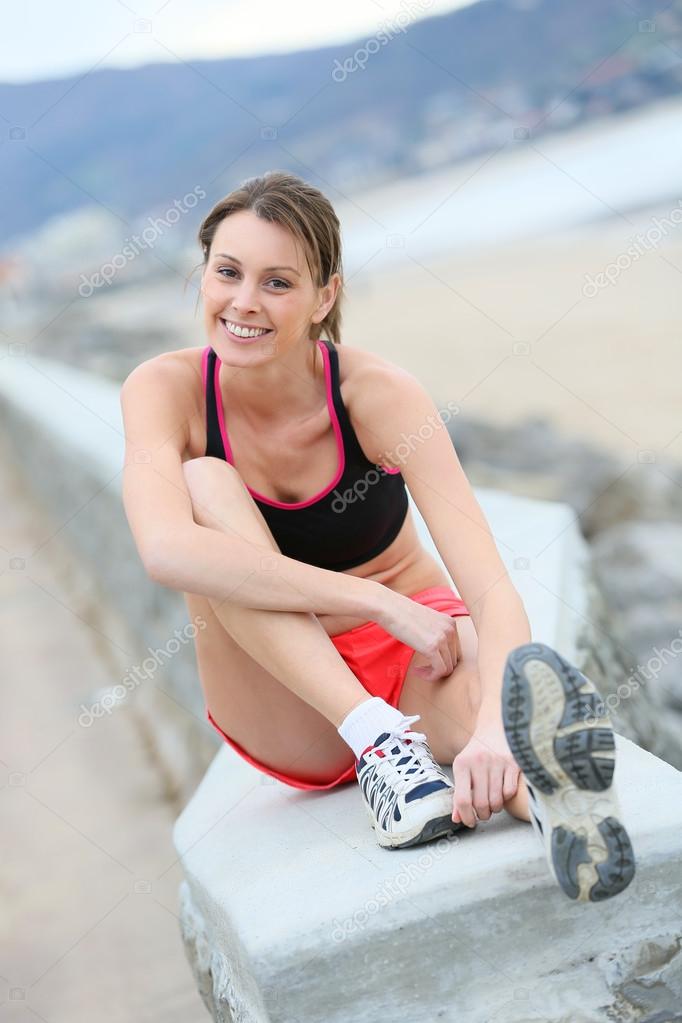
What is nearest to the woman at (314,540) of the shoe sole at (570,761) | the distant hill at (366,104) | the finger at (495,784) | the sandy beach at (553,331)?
the finger at (495,784)

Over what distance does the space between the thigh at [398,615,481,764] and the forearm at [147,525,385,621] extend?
0.65 ft

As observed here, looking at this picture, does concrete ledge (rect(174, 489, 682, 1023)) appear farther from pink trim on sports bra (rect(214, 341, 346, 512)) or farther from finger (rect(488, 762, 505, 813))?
pink trim on sports bra (rect(214, 341, 346, 512))

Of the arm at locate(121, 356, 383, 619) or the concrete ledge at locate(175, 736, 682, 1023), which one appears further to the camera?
the arm at locate(121, 356, 383, 619)

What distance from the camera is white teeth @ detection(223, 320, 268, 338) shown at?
1.66 m

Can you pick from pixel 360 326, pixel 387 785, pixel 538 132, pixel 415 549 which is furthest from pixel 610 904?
pixel 538 132

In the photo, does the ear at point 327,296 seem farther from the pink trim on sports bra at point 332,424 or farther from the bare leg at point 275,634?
the bare leg at point 275,634

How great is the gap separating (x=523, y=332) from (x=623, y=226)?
11.9 ft

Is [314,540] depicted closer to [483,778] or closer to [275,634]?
[275,634]

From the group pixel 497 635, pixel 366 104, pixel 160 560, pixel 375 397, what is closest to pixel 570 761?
pixel 497 635

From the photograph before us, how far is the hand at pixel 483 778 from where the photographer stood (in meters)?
1.39

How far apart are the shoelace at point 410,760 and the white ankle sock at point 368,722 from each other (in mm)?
13

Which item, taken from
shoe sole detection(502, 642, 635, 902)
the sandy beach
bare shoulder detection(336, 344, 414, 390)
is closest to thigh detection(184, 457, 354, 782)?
bare shoulder detection(336, 344, 414, 390)

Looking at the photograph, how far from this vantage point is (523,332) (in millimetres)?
10539

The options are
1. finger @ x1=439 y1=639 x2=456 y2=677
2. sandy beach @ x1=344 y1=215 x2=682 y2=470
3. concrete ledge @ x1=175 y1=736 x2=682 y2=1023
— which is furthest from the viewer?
sandy beach @ x1=344 y1=215 x2=682 y2=470
